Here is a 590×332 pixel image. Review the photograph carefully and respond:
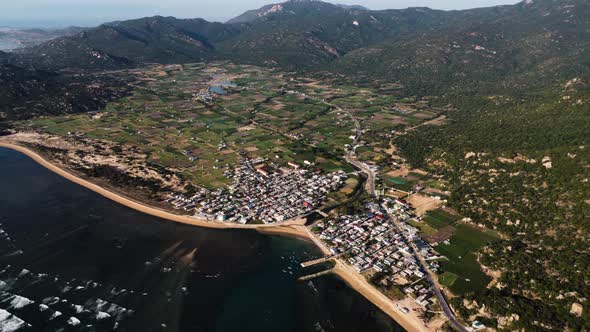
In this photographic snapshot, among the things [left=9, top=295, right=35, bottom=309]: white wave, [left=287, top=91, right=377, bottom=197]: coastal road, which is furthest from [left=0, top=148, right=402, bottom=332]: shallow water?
[left=287, top=91, right=377, bottom=197]: coastal road

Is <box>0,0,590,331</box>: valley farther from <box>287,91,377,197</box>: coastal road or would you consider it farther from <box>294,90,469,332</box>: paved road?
<box>287,91,377,197</box>: coastal road

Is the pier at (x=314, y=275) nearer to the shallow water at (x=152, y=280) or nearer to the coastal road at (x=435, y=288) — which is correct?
the shallow water at (x=152, y=280)

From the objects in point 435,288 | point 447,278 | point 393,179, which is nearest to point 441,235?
point 447,278

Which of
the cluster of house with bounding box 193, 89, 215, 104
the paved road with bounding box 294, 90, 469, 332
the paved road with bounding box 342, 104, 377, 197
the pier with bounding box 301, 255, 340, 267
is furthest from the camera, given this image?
the cluster of house with bounding box 193, 89, 215, 104

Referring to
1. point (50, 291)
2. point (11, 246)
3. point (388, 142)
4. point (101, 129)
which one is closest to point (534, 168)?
point (388, 142)

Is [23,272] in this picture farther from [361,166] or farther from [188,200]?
[361,166]

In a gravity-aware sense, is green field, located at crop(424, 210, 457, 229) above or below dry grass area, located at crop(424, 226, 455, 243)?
above

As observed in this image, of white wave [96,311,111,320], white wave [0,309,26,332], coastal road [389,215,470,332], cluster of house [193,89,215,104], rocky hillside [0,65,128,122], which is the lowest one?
coastal road [389,215,470,332]
